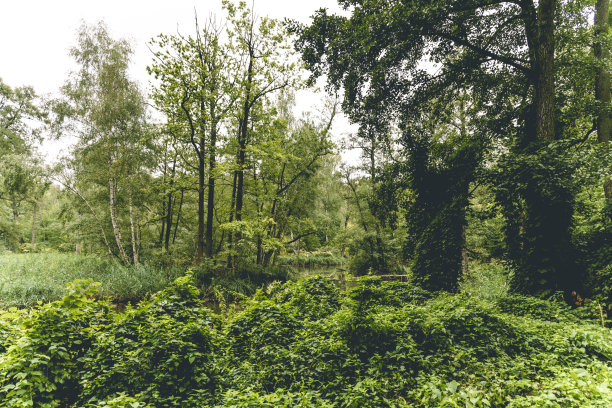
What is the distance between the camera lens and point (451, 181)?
26.3ft

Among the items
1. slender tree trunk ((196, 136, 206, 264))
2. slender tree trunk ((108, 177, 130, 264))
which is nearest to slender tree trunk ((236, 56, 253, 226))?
slender tree trunk ((196, 136, 206, 264))

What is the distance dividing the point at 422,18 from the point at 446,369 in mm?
6984

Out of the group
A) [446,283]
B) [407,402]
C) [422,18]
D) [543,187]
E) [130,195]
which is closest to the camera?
[407,402]

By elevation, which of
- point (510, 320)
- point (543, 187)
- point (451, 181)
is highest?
point (451, 181)

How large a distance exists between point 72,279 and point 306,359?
43.9 ft

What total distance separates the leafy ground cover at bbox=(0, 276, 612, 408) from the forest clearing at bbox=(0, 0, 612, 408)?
0.10 ft

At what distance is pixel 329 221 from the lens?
1908 centimetres

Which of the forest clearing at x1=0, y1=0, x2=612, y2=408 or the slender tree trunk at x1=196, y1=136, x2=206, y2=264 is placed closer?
the forest clearing at x1=0, y1=0, x2=612, y2=408

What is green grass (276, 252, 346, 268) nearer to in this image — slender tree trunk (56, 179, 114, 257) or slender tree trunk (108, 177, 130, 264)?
slender tree trunk (108, 177, 130, 264)

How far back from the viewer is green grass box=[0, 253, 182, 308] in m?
10.1

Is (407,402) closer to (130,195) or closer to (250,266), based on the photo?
(250,266)

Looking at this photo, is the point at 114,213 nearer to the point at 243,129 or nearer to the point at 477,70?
the point at 243,129

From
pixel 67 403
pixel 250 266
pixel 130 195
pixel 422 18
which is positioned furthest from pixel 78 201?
pixel 422 18

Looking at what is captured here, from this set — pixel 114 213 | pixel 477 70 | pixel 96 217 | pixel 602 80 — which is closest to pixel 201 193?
pixel 114 213
